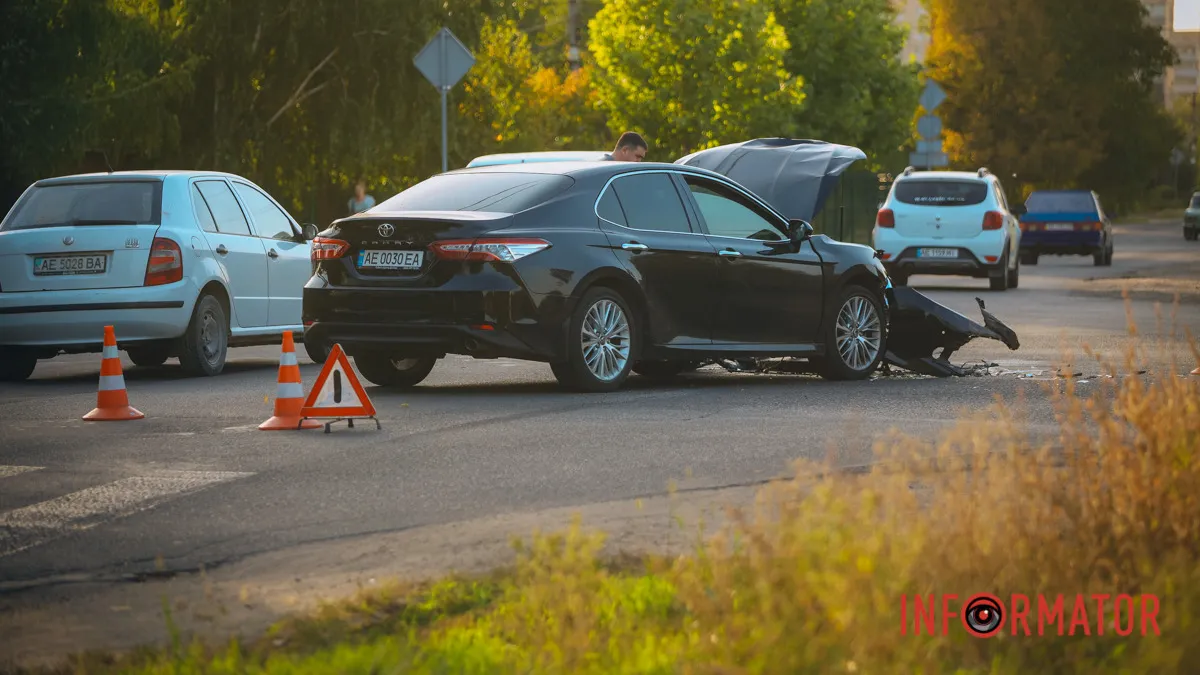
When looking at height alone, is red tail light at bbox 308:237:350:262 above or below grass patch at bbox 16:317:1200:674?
above

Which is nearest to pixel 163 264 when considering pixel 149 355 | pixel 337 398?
pixel 149 355

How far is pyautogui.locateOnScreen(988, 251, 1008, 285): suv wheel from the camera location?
94.1ft

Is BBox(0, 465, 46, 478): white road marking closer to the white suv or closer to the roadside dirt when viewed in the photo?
the roadside dirt

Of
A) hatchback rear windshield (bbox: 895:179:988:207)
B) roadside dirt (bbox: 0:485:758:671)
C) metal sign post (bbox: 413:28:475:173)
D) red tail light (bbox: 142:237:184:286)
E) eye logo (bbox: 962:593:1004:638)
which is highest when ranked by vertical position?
metal sign post (bbox: 413:28:475:173)

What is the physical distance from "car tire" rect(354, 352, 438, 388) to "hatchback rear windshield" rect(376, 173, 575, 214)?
109 cm

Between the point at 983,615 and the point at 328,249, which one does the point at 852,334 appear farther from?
the point at 983,615

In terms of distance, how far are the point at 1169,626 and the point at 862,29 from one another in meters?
62.7

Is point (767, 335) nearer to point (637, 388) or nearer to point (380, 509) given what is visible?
point (637, 388)

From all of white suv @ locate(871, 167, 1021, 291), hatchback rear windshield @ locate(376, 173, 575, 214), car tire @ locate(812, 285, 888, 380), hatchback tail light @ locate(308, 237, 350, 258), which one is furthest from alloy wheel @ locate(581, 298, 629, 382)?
white suv @ locate(871, 167, 1021, 291)

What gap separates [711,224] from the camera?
13.8m

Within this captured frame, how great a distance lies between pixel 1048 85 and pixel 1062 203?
4323 cm

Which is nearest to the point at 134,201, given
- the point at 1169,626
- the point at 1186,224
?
the point at 1169,626

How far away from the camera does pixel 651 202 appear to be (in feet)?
43.7

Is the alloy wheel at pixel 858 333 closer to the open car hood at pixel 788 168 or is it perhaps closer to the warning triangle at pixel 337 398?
the open car hood at pixel 788 168
